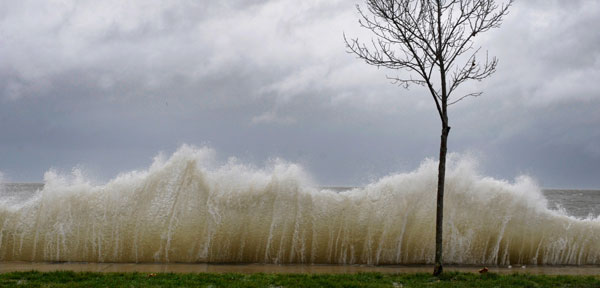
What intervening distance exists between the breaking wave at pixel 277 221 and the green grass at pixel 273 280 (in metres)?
3.07

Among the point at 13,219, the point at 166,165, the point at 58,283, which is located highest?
the point at 166,165

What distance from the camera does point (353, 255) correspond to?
12.4 meters

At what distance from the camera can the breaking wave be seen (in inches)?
479

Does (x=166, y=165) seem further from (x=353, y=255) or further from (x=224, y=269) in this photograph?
(x=353, y=255)

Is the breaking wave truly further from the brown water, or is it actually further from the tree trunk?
the tree trunk

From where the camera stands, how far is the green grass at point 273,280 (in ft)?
26.3

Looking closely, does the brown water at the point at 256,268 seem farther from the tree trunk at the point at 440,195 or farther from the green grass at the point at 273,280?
the tree trunk at the point at 440,195

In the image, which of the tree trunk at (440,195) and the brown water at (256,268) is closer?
the tree trunk at (440,195)

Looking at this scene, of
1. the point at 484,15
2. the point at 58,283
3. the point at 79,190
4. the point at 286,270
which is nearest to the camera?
the point at 58,283

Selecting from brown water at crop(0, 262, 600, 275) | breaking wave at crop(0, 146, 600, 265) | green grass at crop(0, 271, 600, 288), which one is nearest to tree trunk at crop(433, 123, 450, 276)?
green grass at crop(0, 271, 600, 288)

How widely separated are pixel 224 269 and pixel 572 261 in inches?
379

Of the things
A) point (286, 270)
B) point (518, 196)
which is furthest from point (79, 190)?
point (518, 196)

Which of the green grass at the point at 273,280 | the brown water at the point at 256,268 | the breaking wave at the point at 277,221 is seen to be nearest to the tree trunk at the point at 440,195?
the green grass at the point at 273,280

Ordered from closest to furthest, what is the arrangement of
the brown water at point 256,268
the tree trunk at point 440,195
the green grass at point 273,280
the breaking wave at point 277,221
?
1. the green grass at point 273,280
2. the tree trunk at point 440,195
3. the brown water at point 256,268
4. the breaking wave at point 277,221
